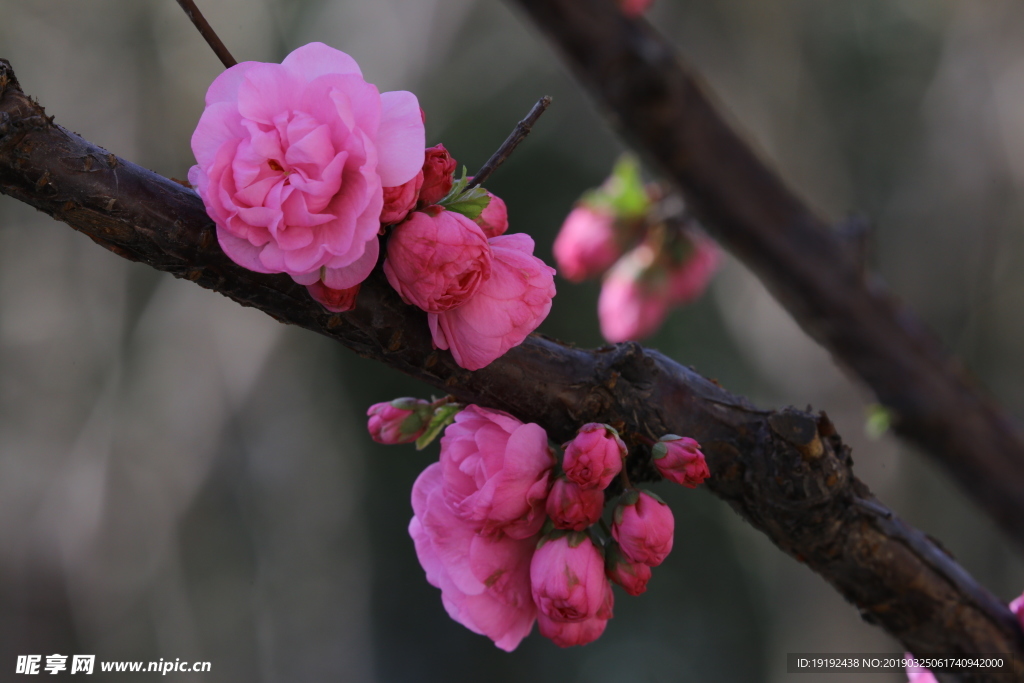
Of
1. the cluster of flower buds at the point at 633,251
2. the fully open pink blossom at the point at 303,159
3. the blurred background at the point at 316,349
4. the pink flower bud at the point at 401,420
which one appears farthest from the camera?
the blurred background at the point at 316,349

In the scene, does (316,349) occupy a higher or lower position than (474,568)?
lower

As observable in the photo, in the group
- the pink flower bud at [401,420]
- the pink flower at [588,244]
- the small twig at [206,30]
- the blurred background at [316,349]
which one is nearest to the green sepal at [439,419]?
the pink flower bud at [401,420]

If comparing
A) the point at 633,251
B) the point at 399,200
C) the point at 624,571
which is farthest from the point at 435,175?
the point at 633,251

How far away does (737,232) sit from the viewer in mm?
224

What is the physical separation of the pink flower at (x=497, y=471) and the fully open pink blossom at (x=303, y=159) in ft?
→ 0.39

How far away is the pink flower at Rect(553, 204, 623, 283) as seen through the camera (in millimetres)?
1113

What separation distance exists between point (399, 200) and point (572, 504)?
192 mm

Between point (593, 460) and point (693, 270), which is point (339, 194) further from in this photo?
point (693, 270)

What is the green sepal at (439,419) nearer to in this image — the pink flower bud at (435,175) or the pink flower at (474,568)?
the pink flower at (474,568)

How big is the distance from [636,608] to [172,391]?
2211mm

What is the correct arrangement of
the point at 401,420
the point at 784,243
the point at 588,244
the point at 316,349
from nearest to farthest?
the point at 784,243, the point at 401,420, the point at 588,244, the point at 316,349

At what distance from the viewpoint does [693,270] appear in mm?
1156

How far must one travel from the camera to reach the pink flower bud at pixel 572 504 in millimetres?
379

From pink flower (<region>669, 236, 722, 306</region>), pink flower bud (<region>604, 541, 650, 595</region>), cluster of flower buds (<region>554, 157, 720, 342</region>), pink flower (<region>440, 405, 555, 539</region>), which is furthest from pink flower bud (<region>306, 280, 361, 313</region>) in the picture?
pink flower (<region>669, 236, 722, 306</region>)
